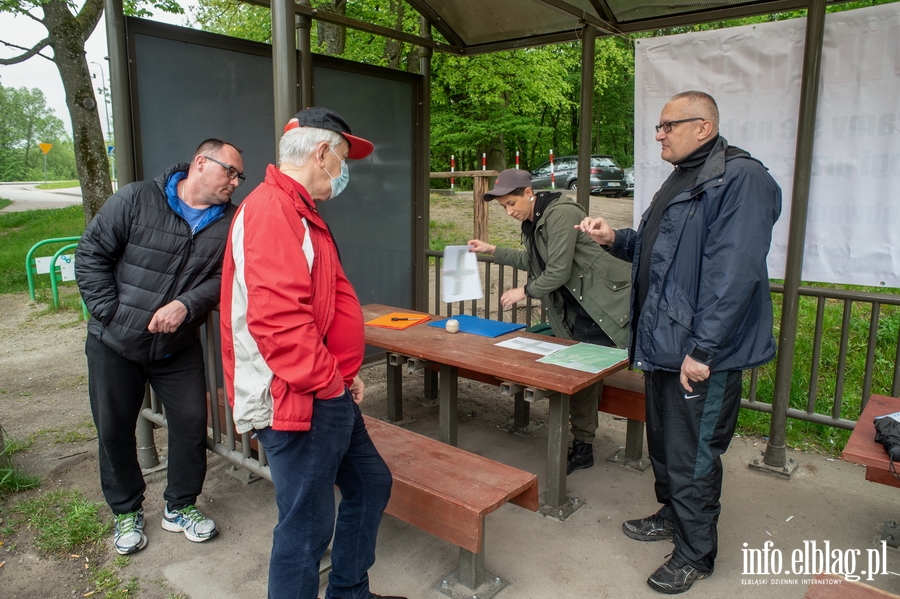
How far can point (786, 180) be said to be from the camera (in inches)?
161

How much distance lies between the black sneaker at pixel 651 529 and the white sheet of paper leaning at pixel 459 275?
151cm

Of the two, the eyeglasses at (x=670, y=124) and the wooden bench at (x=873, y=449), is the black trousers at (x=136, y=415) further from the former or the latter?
the wooden bench at (x=873, y=449)

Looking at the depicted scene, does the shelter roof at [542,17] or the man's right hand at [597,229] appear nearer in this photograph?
the man's right hand at [597,229]

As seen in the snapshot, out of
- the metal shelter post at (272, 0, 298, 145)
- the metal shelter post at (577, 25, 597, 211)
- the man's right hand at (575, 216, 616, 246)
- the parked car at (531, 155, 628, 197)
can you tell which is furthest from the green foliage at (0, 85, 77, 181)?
the man's right hand at (575, 216, 616, 246)

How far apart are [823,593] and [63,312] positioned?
936 centimetres

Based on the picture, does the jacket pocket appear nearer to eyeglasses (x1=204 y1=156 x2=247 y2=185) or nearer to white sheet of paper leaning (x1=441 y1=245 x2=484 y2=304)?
white sheet of paper leaning (x1=441 y1=245 x2=484 y2=304)

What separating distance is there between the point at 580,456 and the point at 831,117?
249 centimetres

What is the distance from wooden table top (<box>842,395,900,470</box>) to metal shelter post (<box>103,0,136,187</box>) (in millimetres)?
3503

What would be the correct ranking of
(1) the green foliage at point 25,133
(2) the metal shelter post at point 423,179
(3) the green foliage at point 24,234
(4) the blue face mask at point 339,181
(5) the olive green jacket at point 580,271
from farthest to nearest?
(1) the green foliage at point 25,133
(3) the green foliage at point 24,234
(2) the metal shelter post at point 423,179
(5) the olive green jacket at point 580,271
(4) the blue face mask at point 339,181

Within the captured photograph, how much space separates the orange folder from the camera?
13.6 feet

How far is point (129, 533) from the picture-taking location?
9.91 ft

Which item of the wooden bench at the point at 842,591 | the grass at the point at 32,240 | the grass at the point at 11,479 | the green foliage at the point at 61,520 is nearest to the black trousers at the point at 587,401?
the wooden bench at the point at 842,591

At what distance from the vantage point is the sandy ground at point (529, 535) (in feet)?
9.23

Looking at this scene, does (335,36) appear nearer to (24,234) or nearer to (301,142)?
(301,142)
